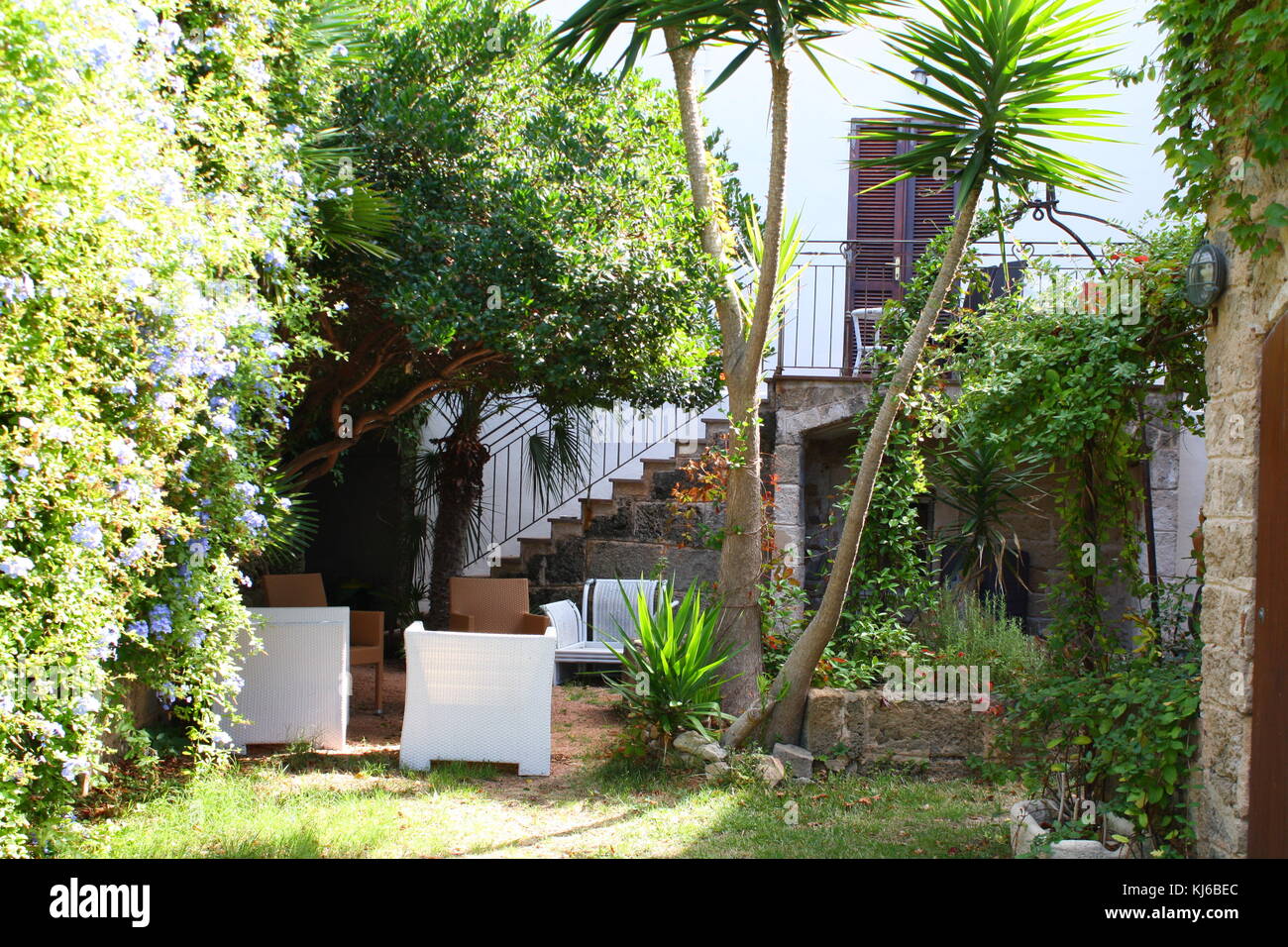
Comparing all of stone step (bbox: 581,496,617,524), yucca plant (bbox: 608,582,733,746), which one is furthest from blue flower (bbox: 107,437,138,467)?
stone step (bbox: 581,496,617,524)

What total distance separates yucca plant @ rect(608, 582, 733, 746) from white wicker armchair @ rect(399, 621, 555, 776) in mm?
419

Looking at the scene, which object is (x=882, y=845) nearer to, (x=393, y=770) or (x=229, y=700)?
(x=393, y=770)

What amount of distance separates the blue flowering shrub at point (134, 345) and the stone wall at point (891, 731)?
9.43ft

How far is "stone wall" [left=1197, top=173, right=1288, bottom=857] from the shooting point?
3055 mm

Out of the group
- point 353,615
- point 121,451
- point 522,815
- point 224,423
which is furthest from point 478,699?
point 121,451

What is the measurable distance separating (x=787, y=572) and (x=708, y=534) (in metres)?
0.77

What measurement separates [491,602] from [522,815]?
310 centimetres

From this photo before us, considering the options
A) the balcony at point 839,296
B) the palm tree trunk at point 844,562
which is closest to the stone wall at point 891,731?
the palm tree trunk at point 844,562

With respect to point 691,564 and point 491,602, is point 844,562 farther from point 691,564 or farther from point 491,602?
point 691,564

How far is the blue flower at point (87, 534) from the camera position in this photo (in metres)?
3.07

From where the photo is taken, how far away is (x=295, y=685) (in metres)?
5.33

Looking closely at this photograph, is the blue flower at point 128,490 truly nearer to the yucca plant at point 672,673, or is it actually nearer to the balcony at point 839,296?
the yucca plant at point 672,673

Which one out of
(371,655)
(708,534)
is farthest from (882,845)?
(371,655)
